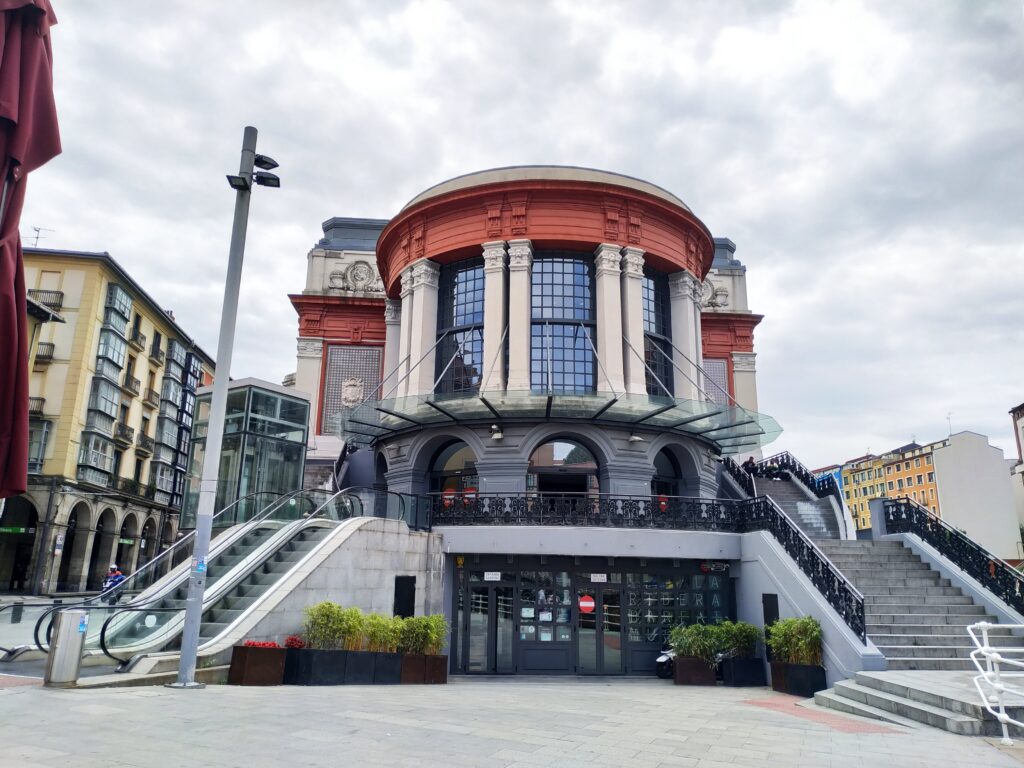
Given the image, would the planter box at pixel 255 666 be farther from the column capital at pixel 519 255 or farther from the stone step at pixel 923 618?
the column capital at pixel 519 255

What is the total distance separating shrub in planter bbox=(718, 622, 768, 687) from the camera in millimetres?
15258

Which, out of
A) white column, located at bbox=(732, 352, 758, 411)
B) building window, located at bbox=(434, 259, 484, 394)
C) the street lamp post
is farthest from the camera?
white column, located at bbox=(732, 352, 758, 411)

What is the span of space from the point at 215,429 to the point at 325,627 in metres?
4.01

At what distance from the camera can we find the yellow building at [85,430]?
1612 inches

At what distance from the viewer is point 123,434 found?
1890 inches

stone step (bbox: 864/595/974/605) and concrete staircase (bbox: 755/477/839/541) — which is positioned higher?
concrete staircase (bbox: 755/477/839/541)

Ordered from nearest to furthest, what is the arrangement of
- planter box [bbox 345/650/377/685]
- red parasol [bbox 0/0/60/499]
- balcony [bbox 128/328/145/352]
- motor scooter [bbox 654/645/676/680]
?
red parasol [bbox 0/0/60/499], planter box [bbox 345/650/377/685], motor scooter [bbox 654/645/676/680], balcony [bbox 128/328/145/352]

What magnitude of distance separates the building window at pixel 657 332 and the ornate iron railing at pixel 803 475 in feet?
22.5

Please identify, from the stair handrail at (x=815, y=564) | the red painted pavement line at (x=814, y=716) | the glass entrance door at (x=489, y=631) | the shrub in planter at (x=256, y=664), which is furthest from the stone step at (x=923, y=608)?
the shrub in planter at (x=256, y=664)

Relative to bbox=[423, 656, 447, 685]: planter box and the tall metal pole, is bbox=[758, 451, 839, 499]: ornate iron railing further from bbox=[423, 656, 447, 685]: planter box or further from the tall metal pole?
the tall metal pole

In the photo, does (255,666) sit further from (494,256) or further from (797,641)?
(494,256)

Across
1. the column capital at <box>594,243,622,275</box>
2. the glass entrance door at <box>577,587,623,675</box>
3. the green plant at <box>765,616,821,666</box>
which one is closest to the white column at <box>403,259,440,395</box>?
the column capital at <box>594,243,622,275</box>

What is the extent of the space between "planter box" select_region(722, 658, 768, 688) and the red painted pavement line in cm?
173

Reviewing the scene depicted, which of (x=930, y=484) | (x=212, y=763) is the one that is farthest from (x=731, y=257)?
(x=930, y=484)
